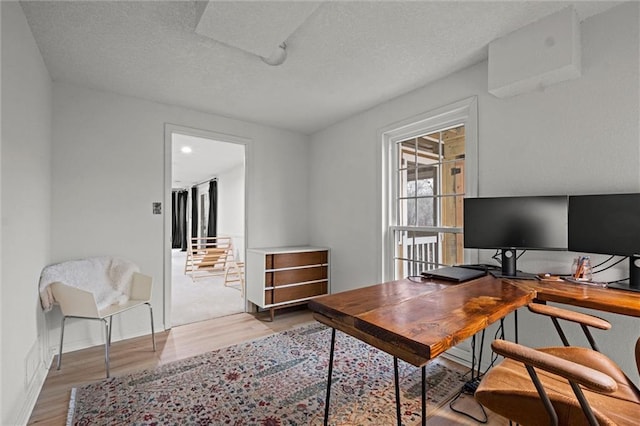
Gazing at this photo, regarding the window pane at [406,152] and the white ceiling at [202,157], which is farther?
the white ceiling at [202,157]

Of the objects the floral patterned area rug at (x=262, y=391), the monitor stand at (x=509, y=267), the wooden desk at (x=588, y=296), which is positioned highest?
the monitor stand at (x=509, y=267)

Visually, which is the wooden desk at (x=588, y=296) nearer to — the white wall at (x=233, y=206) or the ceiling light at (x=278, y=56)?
the ceiling light at (x=278, y=56)

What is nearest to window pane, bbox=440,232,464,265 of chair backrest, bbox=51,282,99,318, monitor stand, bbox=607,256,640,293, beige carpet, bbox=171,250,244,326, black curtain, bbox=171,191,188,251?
monitor stand, bbox=607,256,640,293

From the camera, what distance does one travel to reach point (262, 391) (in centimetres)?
201

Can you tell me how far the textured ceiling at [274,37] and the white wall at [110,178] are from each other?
184 mm

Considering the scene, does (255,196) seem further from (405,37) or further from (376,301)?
(376,301)

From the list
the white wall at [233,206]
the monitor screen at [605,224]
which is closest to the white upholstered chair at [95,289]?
the monitor screen at [605,224]

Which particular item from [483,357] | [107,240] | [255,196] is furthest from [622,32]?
[107,240]

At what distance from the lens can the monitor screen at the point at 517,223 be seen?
72.9 inches

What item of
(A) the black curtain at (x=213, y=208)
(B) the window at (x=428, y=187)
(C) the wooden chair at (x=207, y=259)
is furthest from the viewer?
(A) the black curtain at (x=213, y=208)

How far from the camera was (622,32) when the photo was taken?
1713 millimetres

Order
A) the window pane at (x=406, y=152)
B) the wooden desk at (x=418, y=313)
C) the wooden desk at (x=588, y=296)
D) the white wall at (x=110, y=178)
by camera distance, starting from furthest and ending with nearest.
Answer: the window pane at (x=406, y=152), the white wall at (x=110, y=178), the wooden desk at (x=588, y=296), the wooden desk at (x=418, y=313)

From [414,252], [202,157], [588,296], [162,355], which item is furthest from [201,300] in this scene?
[588,296]

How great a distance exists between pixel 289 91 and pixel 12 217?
224 cm
